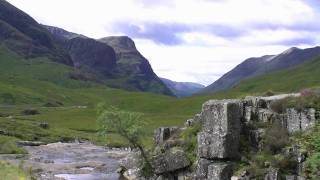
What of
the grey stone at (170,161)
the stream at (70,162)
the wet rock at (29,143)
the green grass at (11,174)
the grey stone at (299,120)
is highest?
the grey stone at (299,120)

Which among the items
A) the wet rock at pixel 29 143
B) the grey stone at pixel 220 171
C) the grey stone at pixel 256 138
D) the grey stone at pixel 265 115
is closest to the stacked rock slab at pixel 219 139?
the grey stone at pixel 220 171

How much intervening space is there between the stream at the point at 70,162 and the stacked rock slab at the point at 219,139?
26.7 metres

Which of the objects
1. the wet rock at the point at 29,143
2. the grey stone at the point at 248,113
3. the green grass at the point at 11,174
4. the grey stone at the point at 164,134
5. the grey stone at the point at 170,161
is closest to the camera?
the green grass at the point at 11,174

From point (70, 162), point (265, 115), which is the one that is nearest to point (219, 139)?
point (265, 115)

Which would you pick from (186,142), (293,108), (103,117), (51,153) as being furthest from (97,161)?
(293,108)

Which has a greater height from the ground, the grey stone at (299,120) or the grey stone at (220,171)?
the grey stone at (299,120)

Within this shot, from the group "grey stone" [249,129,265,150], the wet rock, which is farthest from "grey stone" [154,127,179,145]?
the wet rock

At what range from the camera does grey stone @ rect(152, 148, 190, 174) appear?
64562mm

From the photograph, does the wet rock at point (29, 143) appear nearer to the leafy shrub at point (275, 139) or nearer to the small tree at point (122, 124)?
the small tree at point (122, 124)

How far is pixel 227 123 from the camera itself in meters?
57.2

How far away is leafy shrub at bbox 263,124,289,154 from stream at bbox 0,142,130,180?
111 feet

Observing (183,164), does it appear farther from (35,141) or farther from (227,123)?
(35,141)

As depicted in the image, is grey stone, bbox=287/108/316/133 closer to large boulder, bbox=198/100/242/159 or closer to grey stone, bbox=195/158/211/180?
large boulder, bbox=198/100/242/159

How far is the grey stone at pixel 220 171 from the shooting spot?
54.9 m
